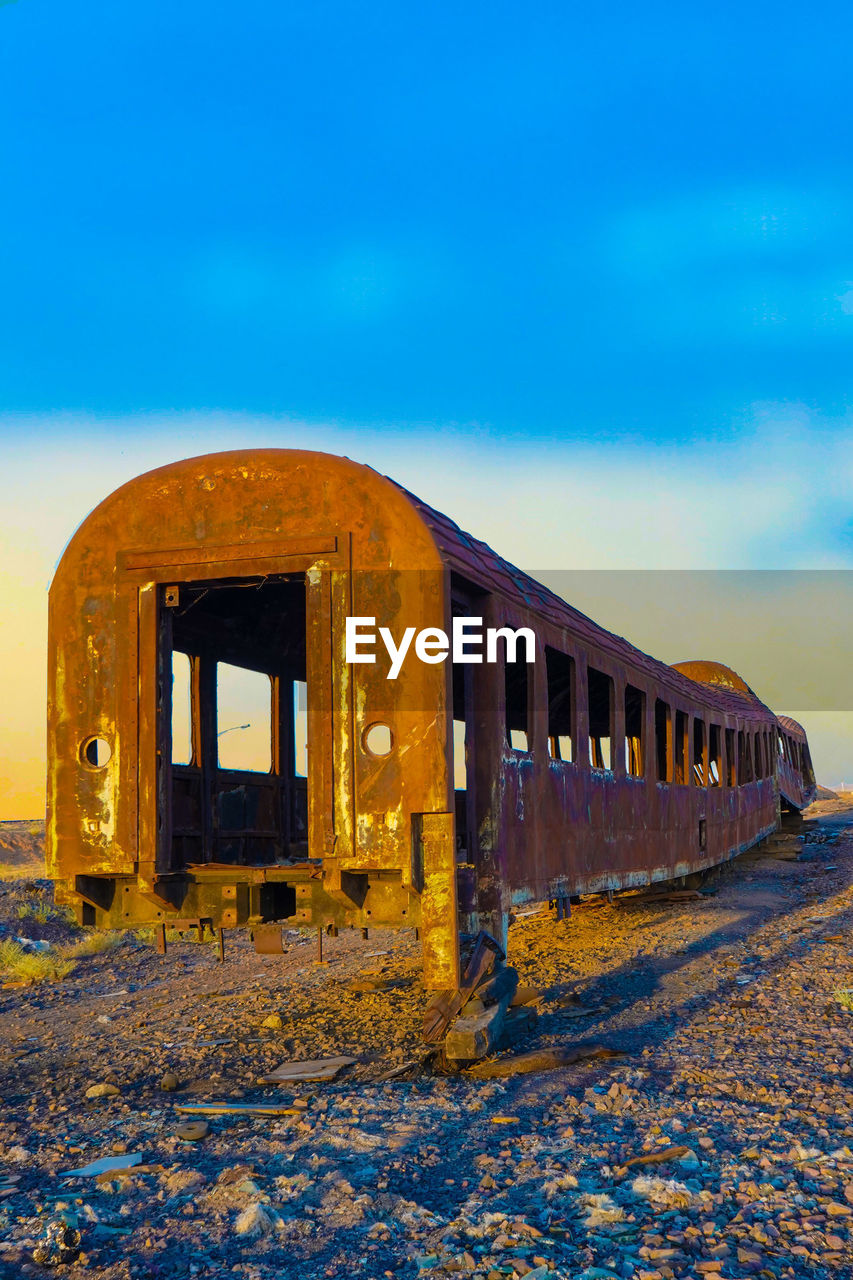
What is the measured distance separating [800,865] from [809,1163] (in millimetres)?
18521

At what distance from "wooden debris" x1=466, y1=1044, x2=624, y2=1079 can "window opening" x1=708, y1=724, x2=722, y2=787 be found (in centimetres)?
1108

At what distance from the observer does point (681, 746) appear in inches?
574

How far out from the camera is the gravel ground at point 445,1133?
3293mm

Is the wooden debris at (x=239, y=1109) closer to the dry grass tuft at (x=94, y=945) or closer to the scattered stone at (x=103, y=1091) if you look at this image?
the scattered stone at (x=103, y=1091)

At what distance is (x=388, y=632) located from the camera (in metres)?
6.15

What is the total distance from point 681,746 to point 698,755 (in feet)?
7.72

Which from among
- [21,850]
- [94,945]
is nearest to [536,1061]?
[94,945]

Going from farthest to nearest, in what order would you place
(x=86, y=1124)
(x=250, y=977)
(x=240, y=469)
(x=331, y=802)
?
(x=250, y=977), (x=240, y=469), (x=331, y=802), (x=86, y=1124)

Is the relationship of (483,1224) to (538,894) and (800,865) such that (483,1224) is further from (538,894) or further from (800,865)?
(800,865)

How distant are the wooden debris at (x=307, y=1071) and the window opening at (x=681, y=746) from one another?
27.2 feet

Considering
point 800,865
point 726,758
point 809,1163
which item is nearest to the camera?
point 809,1163

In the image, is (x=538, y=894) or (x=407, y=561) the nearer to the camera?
(x=407, y=561)

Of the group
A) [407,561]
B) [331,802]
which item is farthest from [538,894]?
[407,561]

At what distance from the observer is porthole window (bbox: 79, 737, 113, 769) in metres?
6.75
